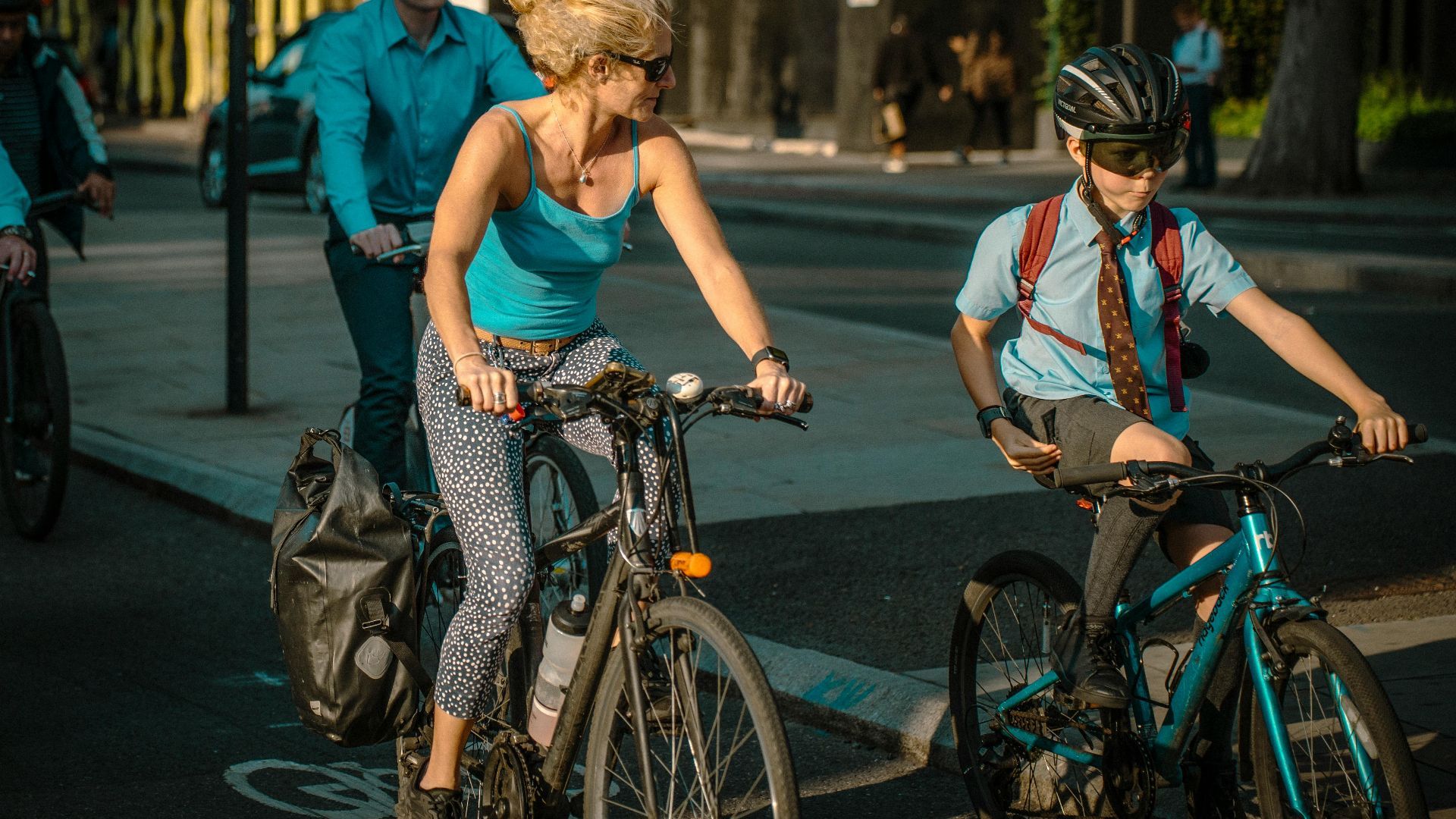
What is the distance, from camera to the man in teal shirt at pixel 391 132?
18.2ft

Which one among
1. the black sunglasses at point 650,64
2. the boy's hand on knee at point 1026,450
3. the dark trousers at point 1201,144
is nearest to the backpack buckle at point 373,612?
the black sunglasses at point 650,64

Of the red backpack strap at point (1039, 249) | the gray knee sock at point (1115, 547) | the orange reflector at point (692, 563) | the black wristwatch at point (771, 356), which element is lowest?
the gray knee sock at point (1115, 547)

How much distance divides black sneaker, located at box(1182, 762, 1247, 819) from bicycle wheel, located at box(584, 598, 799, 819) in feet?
3.03

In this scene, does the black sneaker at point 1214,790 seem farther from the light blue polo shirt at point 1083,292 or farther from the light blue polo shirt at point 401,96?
the light blue polo shirt at point 401,96

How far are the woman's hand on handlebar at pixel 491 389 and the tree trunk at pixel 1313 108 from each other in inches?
670

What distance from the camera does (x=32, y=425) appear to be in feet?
22.3

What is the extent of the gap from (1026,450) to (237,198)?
576 cm

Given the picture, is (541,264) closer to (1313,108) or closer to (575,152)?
(575,152)

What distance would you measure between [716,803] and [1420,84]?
879 inches

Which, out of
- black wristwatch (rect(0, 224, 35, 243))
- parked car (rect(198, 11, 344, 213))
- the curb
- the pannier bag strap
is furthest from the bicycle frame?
parked car (rect(198, 11, 344, 213))

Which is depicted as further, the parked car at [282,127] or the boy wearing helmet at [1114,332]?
the parked car at [282,127]

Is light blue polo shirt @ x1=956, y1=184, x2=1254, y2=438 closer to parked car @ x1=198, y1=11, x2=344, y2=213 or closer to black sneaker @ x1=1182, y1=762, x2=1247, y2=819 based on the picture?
black sneaker @ x1=1182, y1=762, x2=1247, y2=819

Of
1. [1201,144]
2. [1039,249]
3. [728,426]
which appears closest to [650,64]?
[1039,249]

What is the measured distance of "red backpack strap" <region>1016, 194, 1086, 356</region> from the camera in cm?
380
